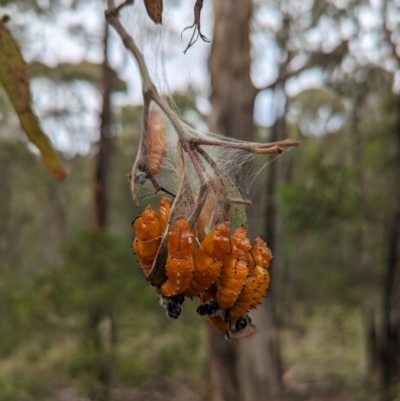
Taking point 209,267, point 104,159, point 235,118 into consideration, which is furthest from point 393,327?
point 104,159

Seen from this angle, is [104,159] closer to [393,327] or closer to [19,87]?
[393,327]

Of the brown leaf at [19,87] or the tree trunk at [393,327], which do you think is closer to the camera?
the brown leaf at [19,87]

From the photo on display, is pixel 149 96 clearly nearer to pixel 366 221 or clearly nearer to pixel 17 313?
pixel 17 313

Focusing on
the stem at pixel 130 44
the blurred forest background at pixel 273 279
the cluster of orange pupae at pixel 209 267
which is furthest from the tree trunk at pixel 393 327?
the stem at pixel 130 44

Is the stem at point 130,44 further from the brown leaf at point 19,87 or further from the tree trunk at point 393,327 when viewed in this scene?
the tree trunk at point 393,327

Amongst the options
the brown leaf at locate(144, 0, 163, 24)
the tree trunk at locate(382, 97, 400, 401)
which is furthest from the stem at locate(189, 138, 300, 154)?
the tree trunk at locate(382, 97, 400, 401)

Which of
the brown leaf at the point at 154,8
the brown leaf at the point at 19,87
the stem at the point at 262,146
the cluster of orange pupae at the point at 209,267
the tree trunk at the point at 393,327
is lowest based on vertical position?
the tree trunk at the point at 393,327
